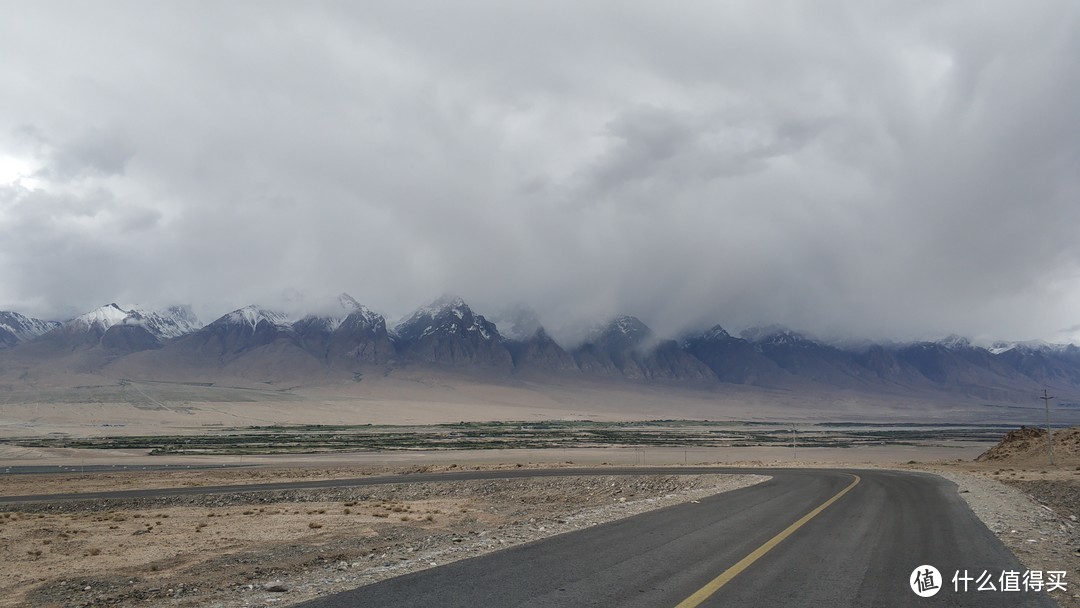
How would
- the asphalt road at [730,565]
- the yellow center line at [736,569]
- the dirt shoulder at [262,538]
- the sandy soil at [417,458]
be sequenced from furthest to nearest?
the sandy soil at [417,458] < the dirt shoulder at [262,538] < the asphalt road at [730,565] < the yellow center line at [736,569]

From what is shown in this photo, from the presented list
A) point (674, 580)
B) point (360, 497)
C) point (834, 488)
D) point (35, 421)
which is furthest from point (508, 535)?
point (35, 421)

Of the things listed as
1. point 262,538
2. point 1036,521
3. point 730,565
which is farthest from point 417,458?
point 730,565

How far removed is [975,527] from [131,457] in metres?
80.7

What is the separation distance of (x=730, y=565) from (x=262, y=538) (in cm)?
1533

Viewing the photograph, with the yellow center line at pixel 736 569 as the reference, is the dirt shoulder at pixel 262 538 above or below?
below

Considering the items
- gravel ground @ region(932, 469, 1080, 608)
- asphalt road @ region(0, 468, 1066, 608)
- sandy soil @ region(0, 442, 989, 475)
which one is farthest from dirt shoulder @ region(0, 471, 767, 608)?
sandy soil @ region(0, 442, 989, 475)

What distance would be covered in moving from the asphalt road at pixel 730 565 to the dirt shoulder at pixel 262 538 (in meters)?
1.25

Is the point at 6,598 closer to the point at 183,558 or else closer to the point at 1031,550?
the point at 183,558

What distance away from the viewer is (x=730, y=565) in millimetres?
11461

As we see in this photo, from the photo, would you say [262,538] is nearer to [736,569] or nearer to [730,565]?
[730,565]

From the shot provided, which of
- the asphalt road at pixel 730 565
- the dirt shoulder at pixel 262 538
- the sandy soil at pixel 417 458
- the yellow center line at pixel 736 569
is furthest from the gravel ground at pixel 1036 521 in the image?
the sandy soil at pixel 417 458

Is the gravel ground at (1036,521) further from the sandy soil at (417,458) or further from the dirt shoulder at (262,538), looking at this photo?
the sandy soil at (417,458)

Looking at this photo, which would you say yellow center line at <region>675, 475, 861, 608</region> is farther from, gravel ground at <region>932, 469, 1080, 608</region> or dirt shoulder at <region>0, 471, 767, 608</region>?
dirt shoulder at <region>0, 471, 767, 608</region>

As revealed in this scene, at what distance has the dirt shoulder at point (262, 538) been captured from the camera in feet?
41.0
